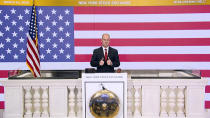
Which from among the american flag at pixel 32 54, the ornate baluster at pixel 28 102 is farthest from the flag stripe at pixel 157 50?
the ornate baluster at pixel 28 102

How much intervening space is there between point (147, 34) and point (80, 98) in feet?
7.16

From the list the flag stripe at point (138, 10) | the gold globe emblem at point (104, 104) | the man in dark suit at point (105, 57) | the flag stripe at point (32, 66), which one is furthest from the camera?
the flag stripe at point (138, 10)

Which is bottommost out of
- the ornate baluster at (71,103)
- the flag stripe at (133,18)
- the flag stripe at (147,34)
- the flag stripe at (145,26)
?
the ornate baluster at (71,103)

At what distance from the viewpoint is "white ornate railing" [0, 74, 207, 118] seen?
330 centimetres

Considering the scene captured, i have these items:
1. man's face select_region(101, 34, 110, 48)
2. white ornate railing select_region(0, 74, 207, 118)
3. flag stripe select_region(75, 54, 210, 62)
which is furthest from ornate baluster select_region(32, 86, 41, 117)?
flag stripe select_region(75, 54, 210, 62)

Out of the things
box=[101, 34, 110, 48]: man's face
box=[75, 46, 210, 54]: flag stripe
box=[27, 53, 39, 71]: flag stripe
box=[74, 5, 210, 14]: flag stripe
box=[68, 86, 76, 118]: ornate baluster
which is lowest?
box=[68, 86, 76, 118]: ornate baluster

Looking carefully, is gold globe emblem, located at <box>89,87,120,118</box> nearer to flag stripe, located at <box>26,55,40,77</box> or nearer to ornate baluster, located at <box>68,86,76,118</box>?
ornate baluster, located at <box>68,86,76,118</box>

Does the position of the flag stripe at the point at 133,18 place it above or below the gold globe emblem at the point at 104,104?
above

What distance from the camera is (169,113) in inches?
131

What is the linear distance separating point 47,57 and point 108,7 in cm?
165

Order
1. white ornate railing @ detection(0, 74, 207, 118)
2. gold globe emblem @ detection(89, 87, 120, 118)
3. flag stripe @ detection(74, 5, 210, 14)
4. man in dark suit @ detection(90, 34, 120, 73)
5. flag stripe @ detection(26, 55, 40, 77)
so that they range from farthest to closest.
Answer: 1. flag stripe @ detection(74, 5, 210, 14)
2. flag stripe @ detection(26, 55, 40, 77)
3. man in dark suit @ detection(90, 34, 120, 73)
4. white ornate railing @ detection(0, 74, 207, 118)
5. gold globe emblem @ detection(89, 87, 120, 118)

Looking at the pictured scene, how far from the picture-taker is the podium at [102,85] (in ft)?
9.04

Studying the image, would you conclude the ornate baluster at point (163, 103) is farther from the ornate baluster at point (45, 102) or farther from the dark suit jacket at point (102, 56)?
the ornate baluster at point (45, 102)

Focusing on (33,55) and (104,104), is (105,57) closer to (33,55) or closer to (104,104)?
(104,104)
